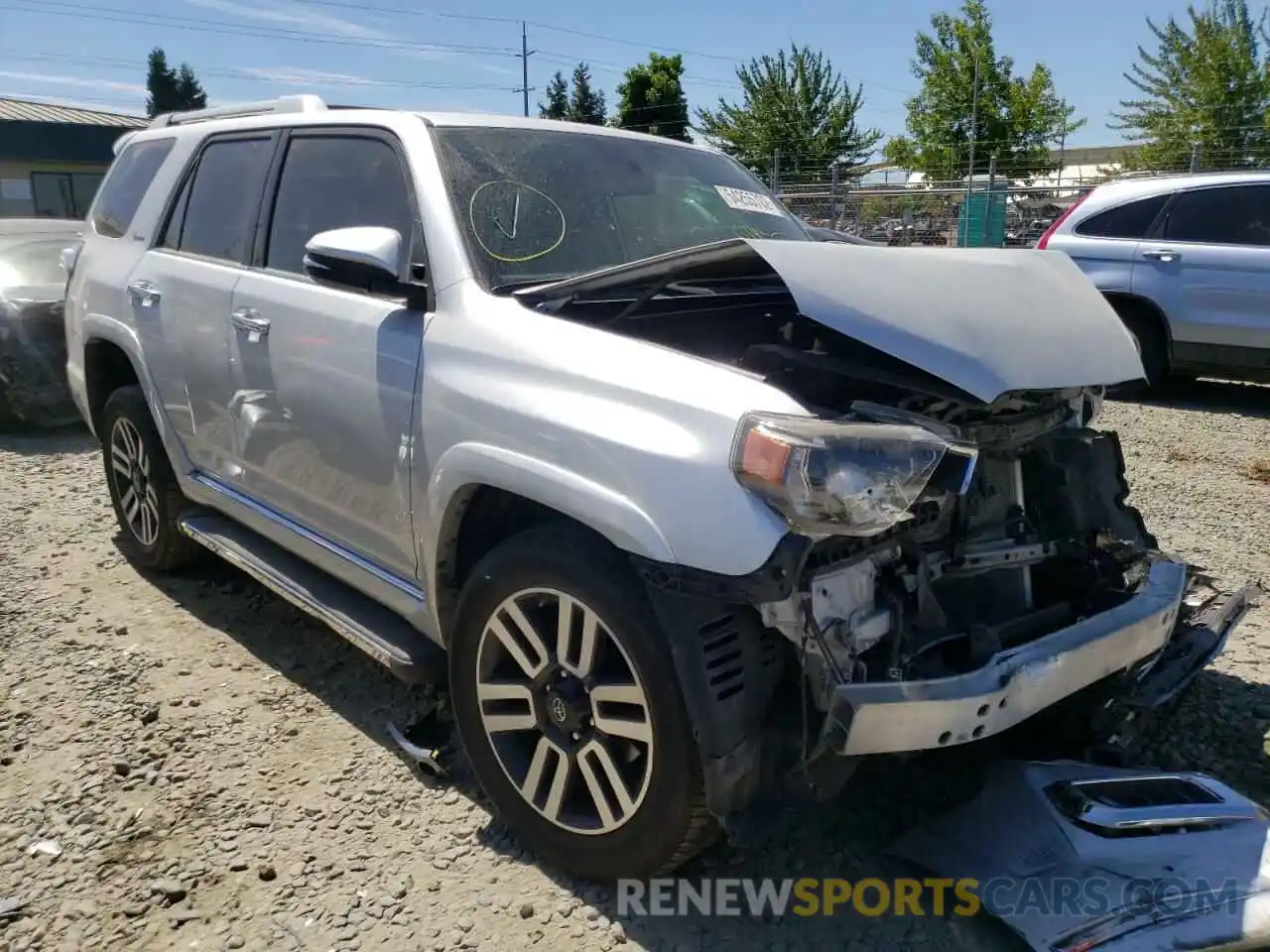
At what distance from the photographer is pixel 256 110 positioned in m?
4.22

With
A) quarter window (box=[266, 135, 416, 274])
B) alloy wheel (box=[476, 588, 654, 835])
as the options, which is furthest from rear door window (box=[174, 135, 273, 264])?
alloy wheel (box=[476, 588, 654, 835])

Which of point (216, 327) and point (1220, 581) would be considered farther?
point (1220, 581)

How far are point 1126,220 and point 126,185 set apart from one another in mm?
7513

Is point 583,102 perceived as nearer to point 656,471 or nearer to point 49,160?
point 49,160

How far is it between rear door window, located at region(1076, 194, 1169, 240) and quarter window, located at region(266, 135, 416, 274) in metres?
7.16

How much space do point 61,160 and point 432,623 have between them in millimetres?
40097

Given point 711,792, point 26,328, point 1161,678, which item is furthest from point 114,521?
point 1161,678

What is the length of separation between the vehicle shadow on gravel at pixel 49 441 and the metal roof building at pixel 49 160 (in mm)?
30810

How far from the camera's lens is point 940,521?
2.45 m

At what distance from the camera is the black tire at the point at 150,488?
14.3 feet

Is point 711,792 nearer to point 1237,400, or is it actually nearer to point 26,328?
point 26,328

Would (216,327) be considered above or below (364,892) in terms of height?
above

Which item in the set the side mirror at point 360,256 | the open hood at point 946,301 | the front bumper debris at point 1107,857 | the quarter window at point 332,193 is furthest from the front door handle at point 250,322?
the front bumper debris at point 1107,857

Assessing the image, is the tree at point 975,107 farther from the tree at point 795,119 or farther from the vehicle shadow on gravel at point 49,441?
the vehicle shadow on gravel at point 49,441
